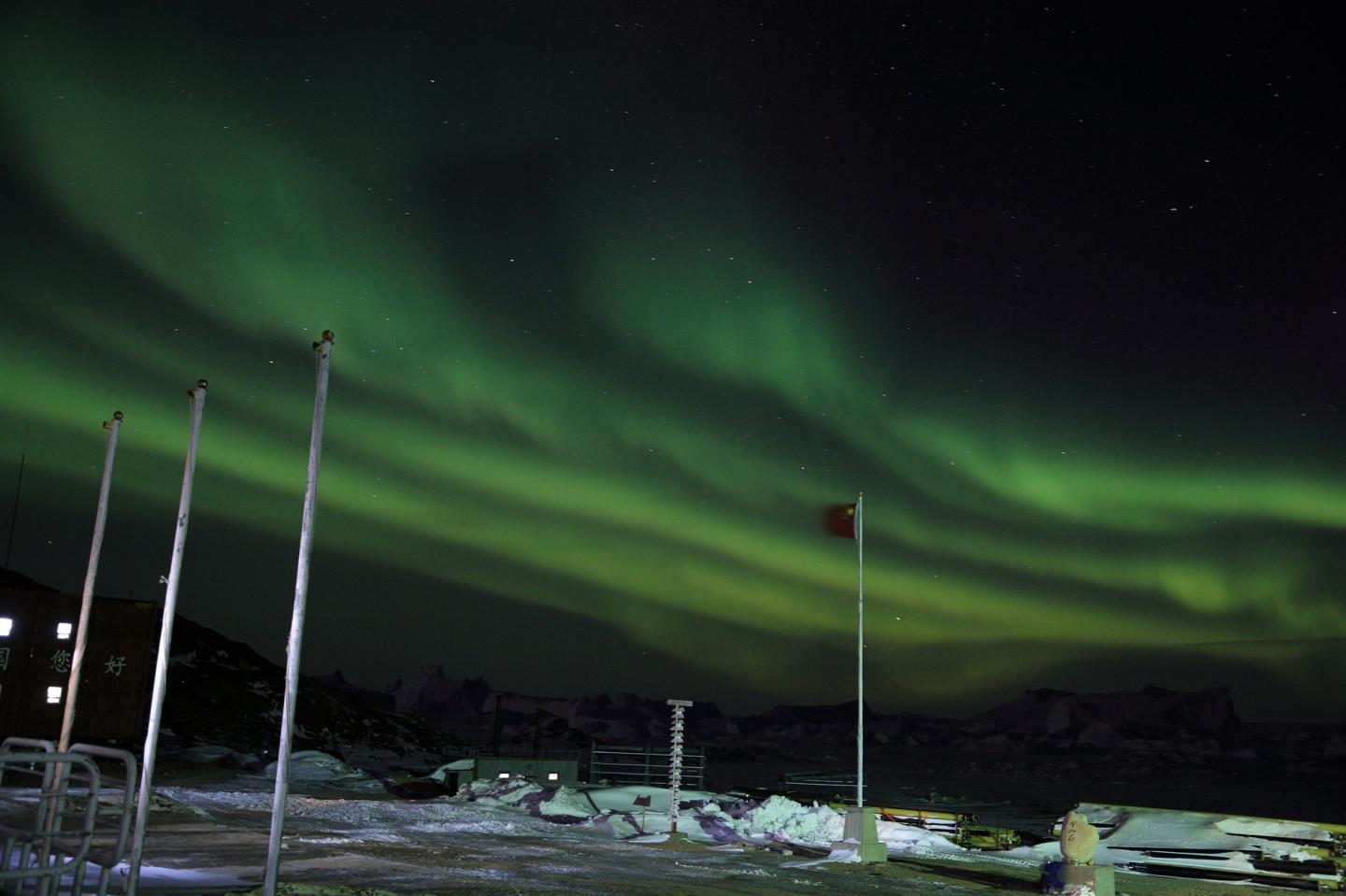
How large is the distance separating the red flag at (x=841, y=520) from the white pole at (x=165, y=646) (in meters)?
18.7

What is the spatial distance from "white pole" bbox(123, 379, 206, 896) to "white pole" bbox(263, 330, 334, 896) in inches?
58.1

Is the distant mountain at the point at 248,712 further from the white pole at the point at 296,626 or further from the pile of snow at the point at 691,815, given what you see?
the white pole at the point at 296,626

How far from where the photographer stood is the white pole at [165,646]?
513 inches

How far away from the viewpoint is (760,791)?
5588 centimetres

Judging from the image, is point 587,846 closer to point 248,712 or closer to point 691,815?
point 691,815

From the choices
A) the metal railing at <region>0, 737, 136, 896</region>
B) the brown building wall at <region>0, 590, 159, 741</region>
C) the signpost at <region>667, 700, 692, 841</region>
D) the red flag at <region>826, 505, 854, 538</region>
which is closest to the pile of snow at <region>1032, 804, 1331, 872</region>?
the red flag at <region>826, 505, 854, 538</region>

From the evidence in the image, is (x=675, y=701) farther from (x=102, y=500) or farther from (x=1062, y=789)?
(x=1062, y=789)

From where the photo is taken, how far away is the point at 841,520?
31.0 meters

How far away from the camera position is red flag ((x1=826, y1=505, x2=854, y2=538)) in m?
30.8

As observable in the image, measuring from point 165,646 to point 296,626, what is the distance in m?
2.52

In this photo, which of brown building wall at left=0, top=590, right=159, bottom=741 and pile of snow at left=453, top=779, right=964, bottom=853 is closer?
pile of snow at left=453, top=779, right=964, bottom=853

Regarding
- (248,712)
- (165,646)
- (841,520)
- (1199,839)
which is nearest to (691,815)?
(841,520)

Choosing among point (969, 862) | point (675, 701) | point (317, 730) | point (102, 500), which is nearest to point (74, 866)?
point (102, 500)

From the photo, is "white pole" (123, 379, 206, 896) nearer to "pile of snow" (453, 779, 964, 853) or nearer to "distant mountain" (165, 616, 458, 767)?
"pile of snow" (453, 779, 964, 853)
